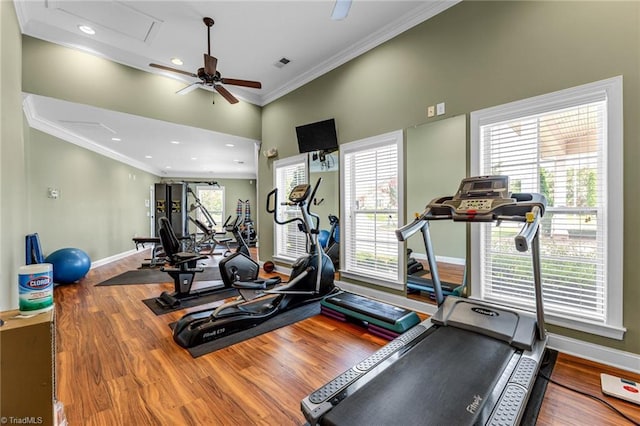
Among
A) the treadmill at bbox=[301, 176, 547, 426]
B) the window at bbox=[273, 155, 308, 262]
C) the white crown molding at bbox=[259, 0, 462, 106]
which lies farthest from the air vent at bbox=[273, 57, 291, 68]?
the treadmill at bbox=[301, 176, 547, 426]

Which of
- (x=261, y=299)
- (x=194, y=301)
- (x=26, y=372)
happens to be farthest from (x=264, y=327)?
(x=26, y=372)

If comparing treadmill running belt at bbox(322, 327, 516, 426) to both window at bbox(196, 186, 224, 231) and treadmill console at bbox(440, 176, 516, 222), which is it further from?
window at bbox(196, 186, 224, 231)

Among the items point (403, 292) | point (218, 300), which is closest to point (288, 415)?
point (403, 292)

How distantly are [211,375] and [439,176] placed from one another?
2.97 metres

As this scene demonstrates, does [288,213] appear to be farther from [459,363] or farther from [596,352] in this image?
[596,352]

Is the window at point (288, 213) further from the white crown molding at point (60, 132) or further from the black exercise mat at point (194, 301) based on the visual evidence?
the white crown molding at point (60, 132)

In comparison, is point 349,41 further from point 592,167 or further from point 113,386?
point 113,386

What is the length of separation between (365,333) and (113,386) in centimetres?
209

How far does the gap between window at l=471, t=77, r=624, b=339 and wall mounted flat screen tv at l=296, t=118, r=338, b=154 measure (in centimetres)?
202

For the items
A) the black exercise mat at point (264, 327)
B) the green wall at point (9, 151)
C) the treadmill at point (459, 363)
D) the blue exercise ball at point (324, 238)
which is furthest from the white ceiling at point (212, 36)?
the black exercise mat at point (264, 327)

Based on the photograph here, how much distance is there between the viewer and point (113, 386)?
6.23 ft

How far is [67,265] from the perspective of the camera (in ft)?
14.5

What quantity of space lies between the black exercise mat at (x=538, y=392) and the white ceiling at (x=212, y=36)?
3.53 meters

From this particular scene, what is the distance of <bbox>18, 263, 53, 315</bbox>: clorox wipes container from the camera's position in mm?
1266
